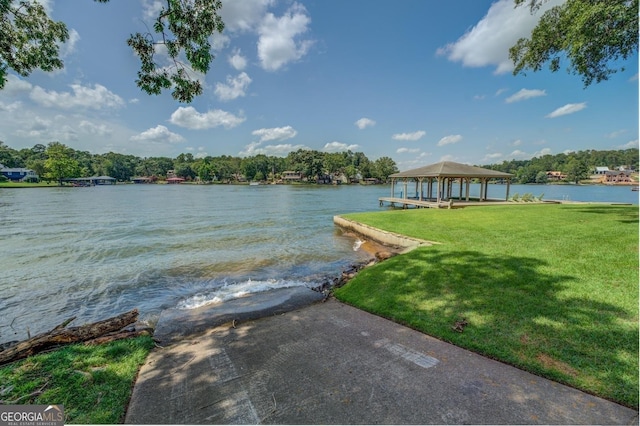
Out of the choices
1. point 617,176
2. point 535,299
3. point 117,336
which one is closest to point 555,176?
point 617,176

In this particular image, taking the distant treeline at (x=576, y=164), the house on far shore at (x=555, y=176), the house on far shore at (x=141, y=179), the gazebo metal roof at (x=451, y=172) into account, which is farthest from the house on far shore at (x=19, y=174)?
the house on far shore at (x=555, y=176)

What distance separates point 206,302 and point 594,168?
135 meters

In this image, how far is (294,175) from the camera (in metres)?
116

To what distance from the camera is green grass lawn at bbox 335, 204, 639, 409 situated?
3.10m

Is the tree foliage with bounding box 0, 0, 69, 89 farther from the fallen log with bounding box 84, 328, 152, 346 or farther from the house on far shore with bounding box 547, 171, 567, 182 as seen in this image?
the house on far shore with bounding box 547, 171, 567, 182

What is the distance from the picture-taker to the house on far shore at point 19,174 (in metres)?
79.0

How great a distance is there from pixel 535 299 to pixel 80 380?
20.1 feet

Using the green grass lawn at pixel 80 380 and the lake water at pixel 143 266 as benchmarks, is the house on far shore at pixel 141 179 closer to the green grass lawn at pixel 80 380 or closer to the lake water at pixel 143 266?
the lake water at pixel 143 266

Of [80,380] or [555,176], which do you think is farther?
[555,176]

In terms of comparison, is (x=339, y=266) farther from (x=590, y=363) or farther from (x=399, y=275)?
(x=590, y=363)

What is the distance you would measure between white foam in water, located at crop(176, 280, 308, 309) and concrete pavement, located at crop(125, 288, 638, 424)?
7.74 ft

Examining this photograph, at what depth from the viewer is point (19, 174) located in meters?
80.8

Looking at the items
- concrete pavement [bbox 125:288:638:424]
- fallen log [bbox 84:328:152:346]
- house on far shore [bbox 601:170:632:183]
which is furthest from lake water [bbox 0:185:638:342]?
house on far shore [bbox 601:170:632:183]

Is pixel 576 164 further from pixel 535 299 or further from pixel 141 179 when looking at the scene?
pixel 141 179
